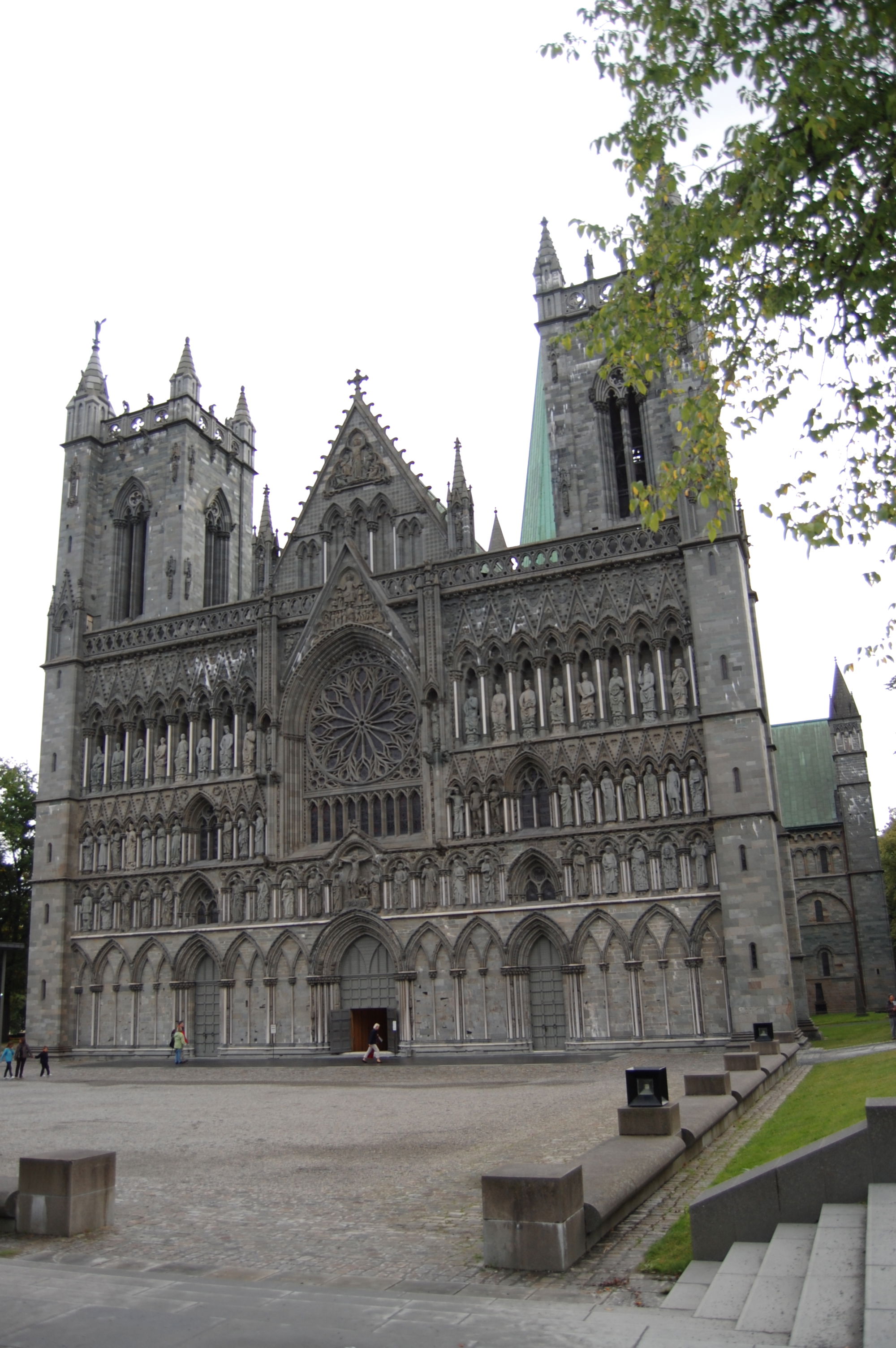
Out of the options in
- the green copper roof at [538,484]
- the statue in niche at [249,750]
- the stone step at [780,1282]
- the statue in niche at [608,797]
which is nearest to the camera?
the stone step at [780,1282]

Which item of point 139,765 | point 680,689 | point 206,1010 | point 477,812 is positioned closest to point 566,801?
point 477,812

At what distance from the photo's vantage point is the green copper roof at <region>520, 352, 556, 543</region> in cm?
4591

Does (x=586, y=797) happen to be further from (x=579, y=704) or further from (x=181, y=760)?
(x=181, y=760)

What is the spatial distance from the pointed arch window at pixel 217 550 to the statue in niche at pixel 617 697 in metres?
20.7

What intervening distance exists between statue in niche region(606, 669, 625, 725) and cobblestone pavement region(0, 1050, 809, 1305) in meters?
10.9

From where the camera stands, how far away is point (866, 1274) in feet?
21.8

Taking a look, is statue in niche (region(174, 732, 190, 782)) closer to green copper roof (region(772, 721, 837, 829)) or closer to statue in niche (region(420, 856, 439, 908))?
statue in niche (region(420, 856, 439, 908))

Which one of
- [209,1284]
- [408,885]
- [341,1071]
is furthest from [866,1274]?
[408,885]

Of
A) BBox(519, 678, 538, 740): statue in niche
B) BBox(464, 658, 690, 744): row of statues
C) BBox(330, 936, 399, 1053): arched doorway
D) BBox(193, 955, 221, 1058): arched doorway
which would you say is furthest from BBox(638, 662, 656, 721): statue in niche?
BBox(193, 955, 221, 1058): arched doorway

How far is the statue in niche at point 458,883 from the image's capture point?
34594 mm

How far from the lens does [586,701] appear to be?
1362 inches

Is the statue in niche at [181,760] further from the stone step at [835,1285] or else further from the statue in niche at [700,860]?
the stone step at [835,1285]

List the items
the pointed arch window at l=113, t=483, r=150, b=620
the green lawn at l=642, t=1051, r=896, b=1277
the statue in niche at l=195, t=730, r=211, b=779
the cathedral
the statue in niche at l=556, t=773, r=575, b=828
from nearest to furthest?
the green lawn at l=642, t=1051, r=896, b=1277, the cathedral, the statue in niche at l=556, t=773, r=575, b=828, the statue in niche at l=195, t=730, r=211, b=779, the pointed arch window at l=113, t=483, r=150, b=620

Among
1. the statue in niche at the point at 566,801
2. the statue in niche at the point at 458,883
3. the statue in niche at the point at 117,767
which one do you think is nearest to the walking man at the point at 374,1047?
the statue in niche at the point at 458,883
